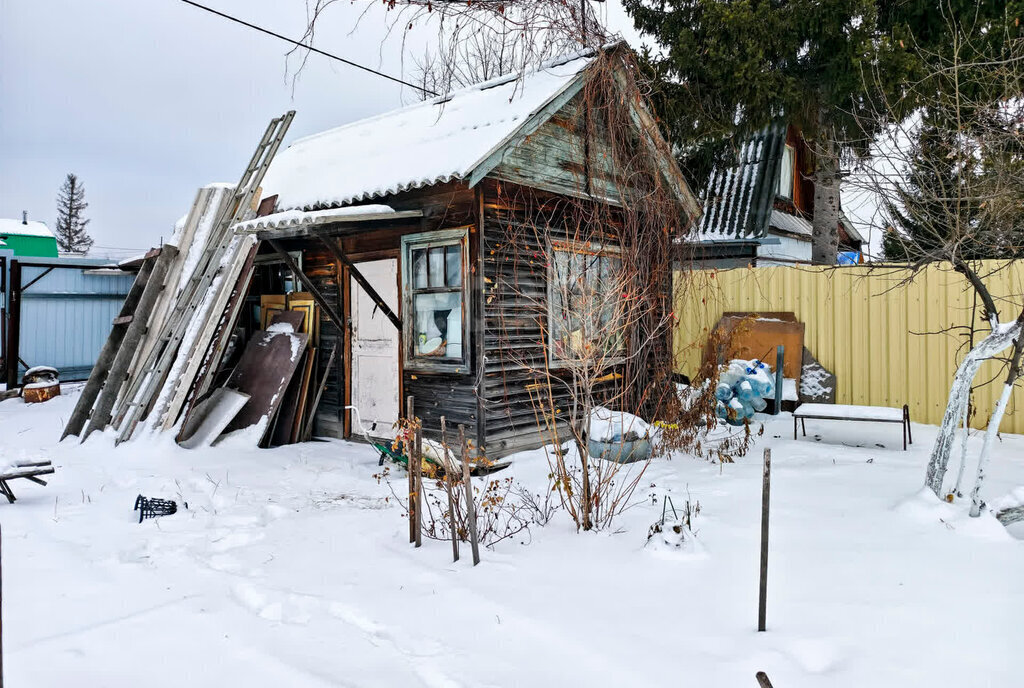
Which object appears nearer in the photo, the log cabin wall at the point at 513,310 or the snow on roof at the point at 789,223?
the log cabin wall at the point at 513,310

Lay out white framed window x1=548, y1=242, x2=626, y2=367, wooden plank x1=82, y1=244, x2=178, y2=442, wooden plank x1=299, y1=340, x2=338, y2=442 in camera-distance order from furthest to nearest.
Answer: wooden plank x1=299, y1=340, x2=338, y2=442 < wooden plank x1=82, y1=244, x2=178, y2=442 < white framed window x1=548, y1=242, x2=626, y2=367

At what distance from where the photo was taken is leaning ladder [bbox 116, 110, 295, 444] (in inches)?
288

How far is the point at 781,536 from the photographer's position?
415 cm

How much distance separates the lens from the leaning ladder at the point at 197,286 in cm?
732

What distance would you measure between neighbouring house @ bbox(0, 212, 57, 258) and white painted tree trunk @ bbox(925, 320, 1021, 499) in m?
21.8

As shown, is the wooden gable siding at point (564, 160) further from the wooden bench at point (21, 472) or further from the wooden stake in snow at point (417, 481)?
the wooden bench at point (21, 472)

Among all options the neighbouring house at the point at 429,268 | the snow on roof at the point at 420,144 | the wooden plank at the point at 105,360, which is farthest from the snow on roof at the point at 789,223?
the wooden plank at the point at 105,360

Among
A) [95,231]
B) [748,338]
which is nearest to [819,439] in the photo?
[748,338]

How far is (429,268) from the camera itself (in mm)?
6934

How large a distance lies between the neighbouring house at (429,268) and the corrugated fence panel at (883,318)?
1715mm

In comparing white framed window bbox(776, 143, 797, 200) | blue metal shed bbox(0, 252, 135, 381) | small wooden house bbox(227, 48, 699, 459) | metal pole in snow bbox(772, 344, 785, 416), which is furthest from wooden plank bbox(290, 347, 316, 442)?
white framed window bbox(776, 143, 797, 200)

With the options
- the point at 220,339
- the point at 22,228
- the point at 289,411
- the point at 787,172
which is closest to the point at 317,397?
the point at 289,411

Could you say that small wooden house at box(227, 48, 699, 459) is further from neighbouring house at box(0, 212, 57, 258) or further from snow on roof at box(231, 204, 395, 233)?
neighbouring house at box(0, 212, 57, 258)

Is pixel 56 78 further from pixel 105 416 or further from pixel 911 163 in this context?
pixel 911 163
